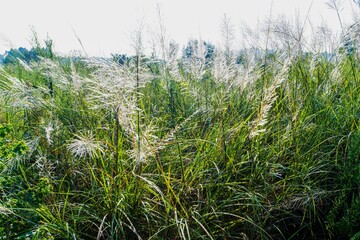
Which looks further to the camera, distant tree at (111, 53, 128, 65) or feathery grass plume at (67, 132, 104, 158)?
distant tree at (111, 53, 128, 65)

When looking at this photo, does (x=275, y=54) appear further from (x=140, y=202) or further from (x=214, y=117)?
(x=140, y=202)

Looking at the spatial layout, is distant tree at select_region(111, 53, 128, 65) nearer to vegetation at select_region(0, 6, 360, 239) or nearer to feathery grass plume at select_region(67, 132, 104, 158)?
vegetation at select_region(0, 6, 360, 239)

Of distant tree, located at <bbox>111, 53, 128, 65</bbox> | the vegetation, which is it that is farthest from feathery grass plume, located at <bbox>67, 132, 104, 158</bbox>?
distant tree, located at <bbox>111, 53, 128, 65</bbox>

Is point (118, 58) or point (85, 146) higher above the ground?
point (118, 58)

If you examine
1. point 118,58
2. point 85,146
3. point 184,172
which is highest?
point 118,58

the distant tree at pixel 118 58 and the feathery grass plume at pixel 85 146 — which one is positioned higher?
the distant tree at pixel 118 58

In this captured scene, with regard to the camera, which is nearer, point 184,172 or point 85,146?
point 85,146

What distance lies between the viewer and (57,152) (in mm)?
2338

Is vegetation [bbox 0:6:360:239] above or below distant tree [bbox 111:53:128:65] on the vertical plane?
below

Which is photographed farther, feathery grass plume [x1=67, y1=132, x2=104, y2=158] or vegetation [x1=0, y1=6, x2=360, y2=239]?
vegetation [x1=0, y1=6, x2=360, y2=239]

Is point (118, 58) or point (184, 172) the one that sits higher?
point (118, 58)

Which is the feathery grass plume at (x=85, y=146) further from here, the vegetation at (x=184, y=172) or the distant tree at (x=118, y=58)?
the distant tree at (x=118, y=58)

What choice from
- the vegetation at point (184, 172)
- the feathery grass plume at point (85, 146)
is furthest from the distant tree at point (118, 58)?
the feathery grass plume at point (85, 146)

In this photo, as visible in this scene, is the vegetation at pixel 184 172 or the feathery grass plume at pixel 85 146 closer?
the feathery grass plume at pixel 85 146
